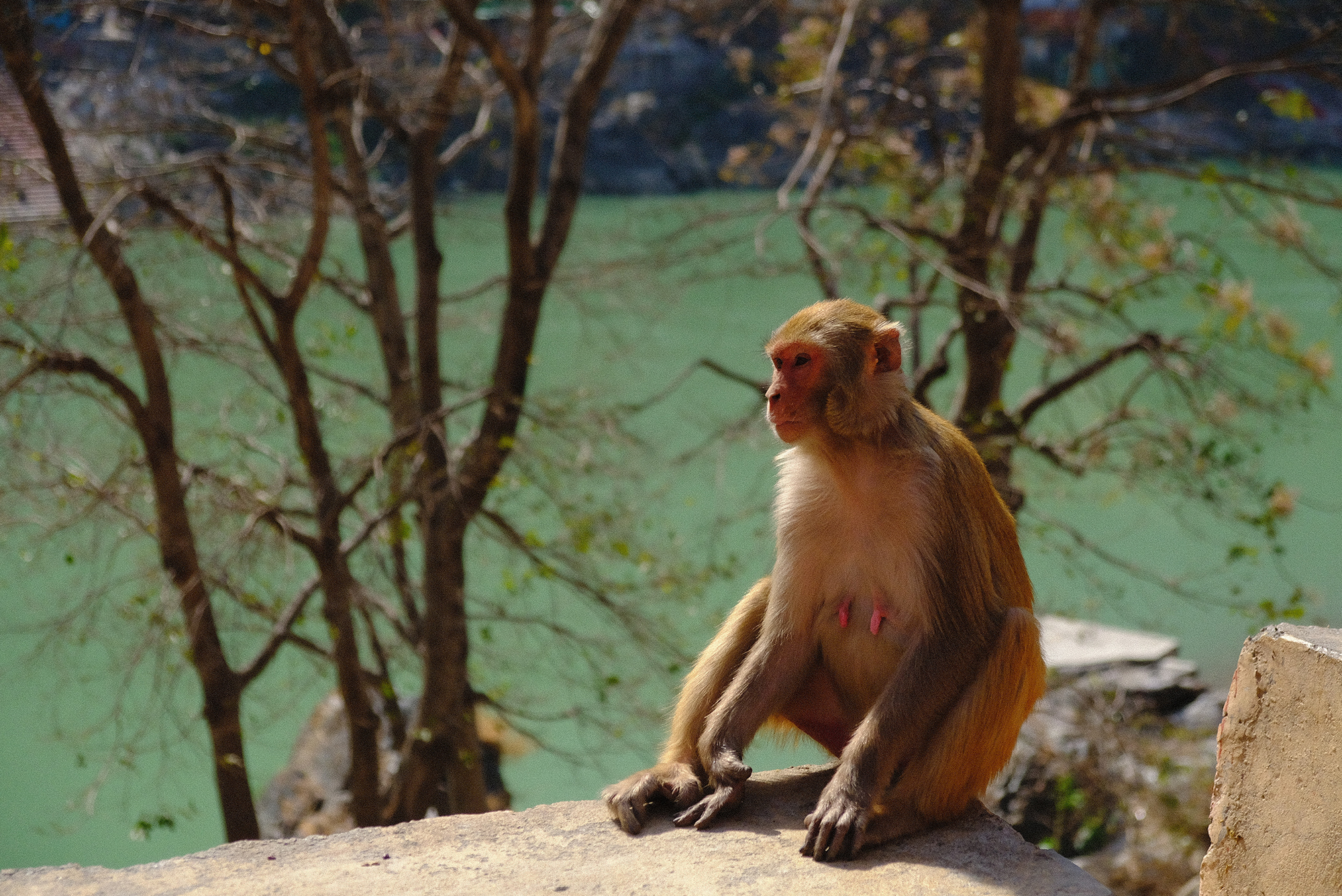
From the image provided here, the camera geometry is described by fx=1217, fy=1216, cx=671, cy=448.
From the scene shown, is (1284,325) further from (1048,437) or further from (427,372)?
(427,372)

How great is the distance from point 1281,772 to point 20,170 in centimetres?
595

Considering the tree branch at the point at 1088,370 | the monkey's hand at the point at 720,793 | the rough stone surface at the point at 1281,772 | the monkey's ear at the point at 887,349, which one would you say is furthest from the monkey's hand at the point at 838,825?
the tree branch at the point at 1088,370

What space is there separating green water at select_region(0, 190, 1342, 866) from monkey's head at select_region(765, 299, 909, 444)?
0.57 meters

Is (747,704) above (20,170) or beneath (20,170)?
beneath

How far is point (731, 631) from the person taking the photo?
337 cm

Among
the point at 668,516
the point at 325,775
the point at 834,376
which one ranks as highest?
the point at 834,376

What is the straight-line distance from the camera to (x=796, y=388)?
3.07m

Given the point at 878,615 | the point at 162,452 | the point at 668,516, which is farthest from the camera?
the point at 668,516

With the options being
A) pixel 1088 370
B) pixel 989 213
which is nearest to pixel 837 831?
pixel 1088 370

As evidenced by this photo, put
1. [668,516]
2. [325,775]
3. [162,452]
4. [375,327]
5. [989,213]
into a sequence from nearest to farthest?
[162,452]
[989,213]
[375,327]
[325,775]
[668,516]

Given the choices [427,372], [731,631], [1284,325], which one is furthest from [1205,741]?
[731,631]

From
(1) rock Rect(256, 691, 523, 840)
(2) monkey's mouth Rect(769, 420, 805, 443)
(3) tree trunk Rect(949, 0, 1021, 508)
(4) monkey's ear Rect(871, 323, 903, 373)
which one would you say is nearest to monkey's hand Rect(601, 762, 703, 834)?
(2) monkey's mouth Rect(769, 420, 805, 443)

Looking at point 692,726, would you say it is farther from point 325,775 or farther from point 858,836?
point 325,775

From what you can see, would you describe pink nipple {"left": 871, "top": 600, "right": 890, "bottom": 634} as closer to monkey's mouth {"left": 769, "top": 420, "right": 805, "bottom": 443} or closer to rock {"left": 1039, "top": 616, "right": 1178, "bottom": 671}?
monkey's mouth {"left": 769, "top": 420, "right": 805, "bottom": 443}
